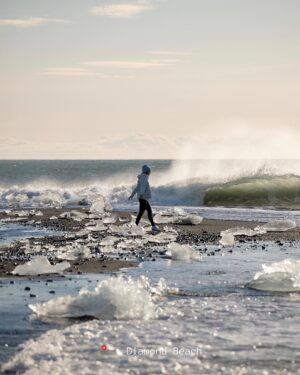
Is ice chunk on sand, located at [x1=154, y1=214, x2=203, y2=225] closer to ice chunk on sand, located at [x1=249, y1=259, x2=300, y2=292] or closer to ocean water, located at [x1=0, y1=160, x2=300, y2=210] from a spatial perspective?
ocean water, located at [x1=0, y1=160, x2=300, y2=210]

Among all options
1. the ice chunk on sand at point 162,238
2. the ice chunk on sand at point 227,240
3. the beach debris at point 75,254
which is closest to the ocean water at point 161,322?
the beach debris at point 75,254

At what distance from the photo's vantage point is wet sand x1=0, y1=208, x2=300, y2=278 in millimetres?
14930

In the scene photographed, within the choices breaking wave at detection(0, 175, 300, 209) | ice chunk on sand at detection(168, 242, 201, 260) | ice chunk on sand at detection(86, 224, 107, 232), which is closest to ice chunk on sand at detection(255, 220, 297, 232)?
ice chunk on sand at detection(86, 224, 107, 232)

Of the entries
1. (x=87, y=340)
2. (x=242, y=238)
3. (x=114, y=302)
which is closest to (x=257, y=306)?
(x=114, y=302)

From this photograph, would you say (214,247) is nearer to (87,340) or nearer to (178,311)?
(178,311)

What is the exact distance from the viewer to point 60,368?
7.60m

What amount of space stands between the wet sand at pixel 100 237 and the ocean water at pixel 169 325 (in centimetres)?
137

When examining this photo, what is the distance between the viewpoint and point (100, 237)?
21.0m

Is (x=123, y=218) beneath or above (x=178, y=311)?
above

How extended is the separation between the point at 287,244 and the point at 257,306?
918 centimetres

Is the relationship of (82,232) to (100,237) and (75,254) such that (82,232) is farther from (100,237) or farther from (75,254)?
(75,254)

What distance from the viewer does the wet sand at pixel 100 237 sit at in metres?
14.9

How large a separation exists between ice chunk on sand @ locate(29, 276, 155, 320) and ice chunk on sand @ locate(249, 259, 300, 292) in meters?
2.76

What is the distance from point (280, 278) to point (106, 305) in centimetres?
336
